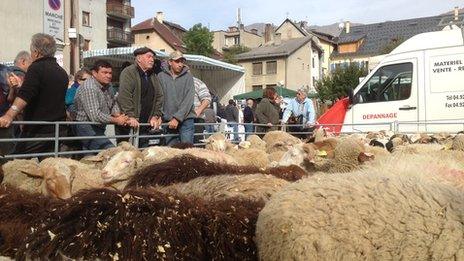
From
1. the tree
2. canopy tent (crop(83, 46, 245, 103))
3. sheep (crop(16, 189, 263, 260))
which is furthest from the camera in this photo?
the tree

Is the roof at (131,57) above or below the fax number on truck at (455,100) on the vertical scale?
above

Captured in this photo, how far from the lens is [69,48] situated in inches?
497

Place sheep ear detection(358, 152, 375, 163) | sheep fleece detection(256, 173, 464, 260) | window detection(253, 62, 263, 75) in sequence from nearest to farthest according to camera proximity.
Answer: sheep fleece detection(256, 173, 464, 260), sheep ear detection(358, 152, 375, 163), window detection(253, 62, 263, 75)

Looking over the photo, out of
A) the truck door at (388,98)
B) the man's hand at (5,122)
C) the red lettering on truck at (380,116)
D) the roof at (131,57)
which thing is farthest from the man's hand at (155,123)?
the roof at (131,57)

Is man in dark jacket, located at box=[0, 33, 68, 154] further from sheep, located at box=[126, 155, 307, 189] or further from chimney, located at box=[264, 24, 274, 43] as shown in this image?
chimney, located at box=[264, 24, 274, 43]

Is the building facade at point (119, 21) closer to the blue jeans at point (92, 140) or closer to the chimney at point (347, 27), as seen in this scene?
the chimney at point (347, 27)

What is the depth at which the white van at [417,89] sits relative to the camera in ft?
31.6

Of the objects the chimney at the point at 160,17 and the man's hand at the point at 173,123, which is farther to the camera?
the chimney at the point at 160,17

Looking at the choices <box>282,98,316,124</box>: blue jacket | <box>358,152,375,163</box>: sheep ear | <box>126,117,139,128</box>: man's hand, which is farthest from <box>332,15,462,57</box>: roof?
<box>358,152,375,163</box>: sheep ear

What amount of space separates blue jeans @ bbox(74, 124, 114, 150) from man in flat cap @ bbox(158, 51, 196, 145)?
854mm

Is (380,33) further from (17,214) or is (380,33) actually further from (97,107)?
(17,214)

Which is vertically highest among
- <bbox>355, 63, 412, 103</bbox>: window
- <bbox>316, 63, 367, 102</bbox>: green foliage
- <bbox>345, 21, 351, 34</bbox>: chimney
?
<bbox>345, 21, 351, 34</bbox>: chimney

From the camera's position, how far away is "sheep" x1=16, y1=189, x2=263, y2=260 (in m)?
2.19

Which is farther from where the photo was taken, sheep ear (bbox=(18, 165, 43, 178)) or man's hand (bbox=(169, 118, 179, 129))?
man's hand (bbox=(169, 118, 179, 129))
